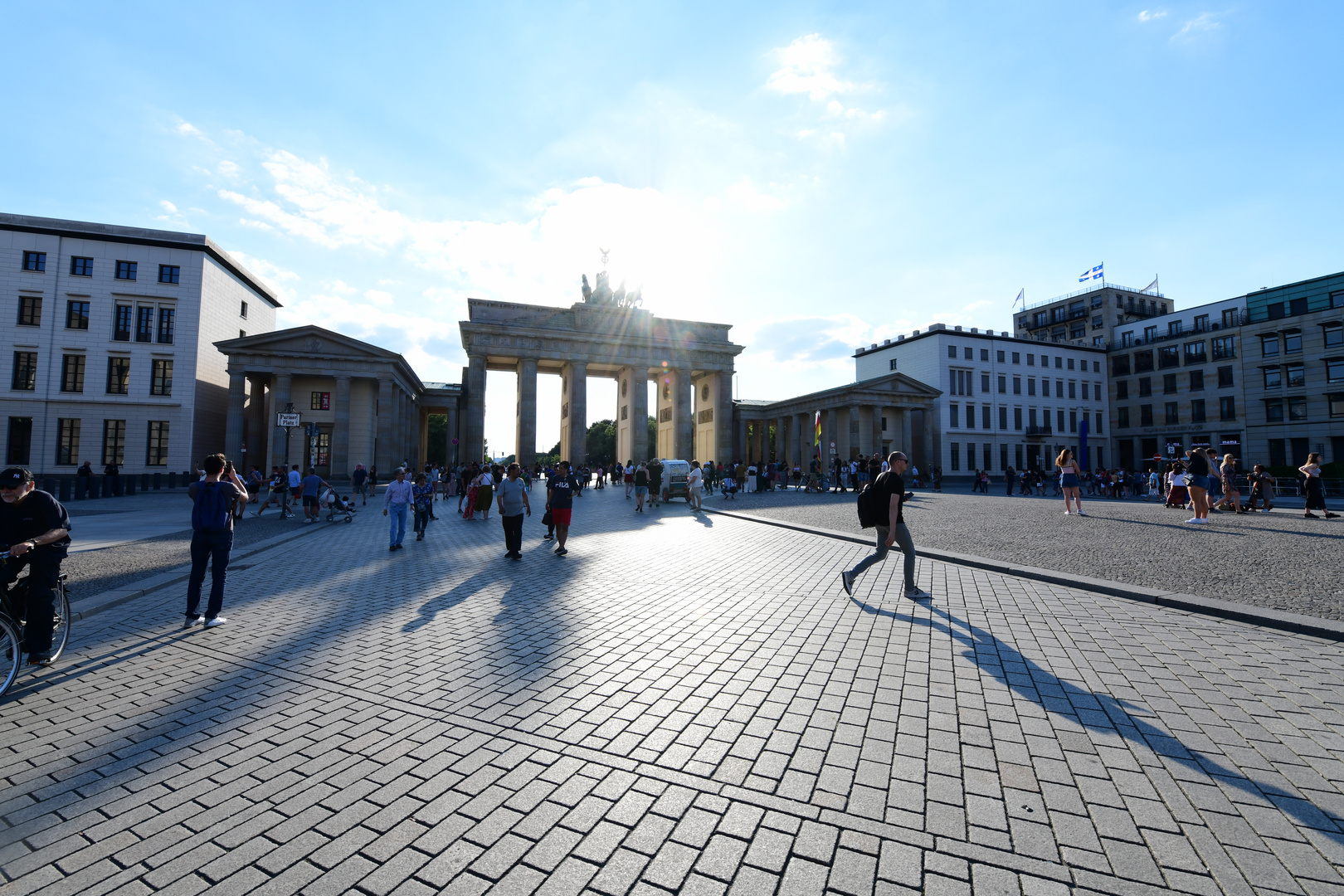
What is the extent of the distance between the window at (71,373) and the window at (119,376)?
1.46 metres

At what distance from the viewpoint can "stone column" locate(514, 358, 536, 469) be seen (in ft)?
160

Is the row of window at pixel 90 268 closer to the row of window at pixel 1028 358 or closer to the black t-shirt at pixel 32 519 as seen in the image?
the black t-shirt at pixel 32 519

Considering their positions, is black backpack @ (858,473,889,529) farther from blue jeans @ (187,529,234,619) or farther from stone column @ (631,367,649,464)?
stone column @ (631,367,649,464)

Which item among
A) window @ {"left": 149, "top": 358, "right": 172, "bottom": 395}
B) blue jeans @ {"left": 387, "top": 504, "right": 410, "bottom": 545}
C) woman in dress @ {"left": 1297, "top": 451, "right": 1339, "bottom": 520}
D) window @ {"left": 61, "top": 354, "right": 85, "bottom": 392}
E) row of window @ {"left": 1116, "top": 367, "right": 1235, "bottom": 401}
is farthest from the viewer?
row of window @ {"left": 1116, "top": 367, "right": 1235, "bottom": 401}

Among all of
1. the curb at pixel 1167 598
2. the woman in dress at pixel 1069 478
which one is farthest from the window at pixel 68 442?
the woman in dress at pixel 1069 478

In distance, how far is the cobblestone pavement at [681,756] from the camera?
2.35 meters

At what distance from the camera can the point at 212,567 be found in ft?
20.3

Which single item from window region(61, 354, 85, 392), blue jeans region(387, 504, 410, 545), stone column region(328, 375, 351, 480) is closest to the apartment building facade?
blue jeans region(387, 504, 410, 545)

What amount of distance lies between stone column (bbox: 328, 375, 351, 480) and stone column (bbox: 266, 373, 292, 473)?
297cm

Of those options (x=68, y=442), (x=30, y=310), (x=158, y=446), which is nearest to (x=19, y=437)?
(x=68, y=442)

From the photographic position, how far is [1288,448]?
49.5m

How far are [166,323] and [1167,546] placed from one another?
51868 millimetres

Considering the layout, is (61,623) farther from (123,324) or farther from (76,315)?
(76,315)

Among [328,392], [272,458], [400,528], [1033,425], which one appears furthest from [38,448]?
[1033,425]
